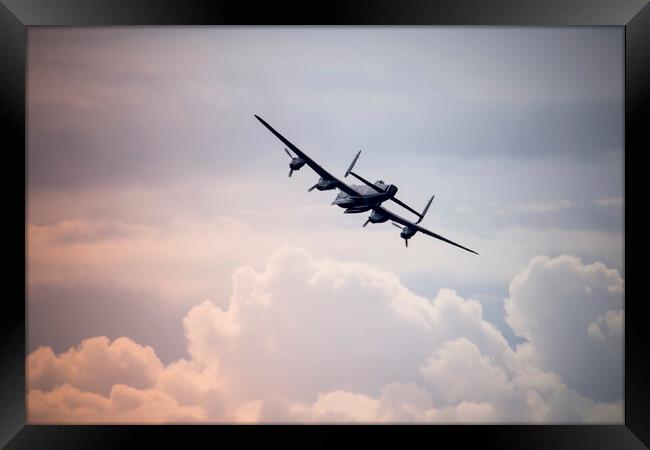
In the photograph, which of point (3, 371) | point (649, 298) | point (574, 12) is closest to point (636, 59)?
point (574, 12)

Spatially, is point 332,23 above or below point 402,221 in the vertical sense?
above

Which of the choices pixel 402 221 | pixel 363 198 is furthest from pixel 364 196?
pixel 402 221

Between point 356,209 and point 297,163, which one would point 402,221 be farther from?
point 297,163

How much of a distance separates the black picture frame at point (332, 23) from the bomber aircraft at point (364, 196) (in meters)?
3.03

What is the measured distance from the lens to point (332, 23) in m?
13.2

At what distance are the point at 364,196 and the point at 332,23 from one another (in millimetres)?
4110

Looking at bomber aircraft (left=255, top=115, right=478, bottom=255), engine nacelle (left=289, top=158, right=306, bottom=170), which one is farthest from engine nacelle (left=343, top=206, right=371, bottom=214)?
engine nacelle (left=289, top=158, right=306, bottom=170)

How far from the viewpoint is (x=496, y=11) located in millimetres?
13133

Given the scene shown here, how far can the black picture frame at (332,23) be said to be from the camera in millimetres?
13148

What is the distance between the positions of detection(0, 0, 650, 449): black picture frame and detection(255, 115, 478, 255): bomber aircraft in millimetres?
3027

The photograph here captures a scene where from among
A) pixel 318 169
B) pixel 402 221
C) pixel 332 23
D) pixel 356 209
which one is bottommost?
pixel 402 221

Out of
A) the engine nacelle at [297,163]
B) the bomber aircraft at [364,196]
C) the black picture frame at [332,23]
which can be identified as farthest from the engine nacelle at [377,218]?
the black picture frame at [332,23]

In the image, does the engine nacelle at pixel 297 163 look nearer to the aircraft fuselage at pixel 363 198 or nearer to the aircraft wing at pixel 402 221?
the aircraft fuselage at pixel 363 198

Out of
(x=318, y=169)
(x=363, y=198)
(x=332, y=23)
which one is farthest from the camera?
(x=363, y=198)
